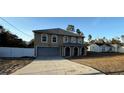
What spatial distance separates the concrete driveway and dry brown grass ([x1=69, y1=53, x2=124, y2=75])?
226 millimetres

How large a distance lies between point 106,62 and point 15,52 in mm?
2639

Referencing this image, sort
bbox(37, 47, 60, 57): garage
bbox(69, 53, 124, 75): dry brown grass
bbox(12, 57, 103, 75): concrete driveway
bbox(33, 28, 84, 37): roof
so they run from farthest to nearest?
bbox(69, 53, 124, 75): dry brown grass → bbox(37, 47, 60, 57): garage → bbox(33, 28, 84, 37): roof → bbox(12, 57, 103, 75): concrete driveway

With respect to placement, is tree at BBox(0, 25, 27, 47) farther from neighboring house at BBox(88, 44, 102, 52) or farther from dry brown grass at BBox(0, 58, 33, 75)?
neighboring house at BBox(88, 44, 102, 52)

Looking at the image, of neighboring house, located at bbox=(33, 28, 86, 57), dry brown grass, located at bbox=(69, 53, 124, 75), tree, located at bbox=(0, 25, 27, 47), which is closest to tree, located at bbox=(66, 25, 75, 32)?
neighboring house, located at bbox=(33, 28, 86, 57)

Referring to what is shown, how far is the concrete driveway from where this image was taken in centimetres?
A: 497

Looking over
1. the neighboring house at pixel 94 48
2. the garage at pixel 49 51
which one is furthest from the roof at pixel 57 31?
the neighboring house at pixel 94 48

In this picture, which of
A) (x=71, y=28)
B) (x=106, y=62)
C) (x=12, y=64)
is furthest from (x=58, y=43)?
(x=106, y=62)

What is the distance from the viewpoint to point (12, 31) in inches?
195

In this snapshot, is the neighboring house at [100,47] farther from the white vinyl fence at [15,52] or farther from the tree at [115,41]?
the white vinyl fence at [15,52]

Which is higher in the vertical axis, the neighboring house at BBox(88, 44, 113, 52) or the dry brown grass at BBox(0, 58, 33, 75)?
the neighboring house at BBox(88, 44, 113, 52)

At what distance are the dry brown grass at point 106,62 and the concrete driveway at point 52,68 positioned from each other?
226mm

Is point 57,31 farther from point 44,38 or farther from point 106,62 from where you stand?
point 106,62
